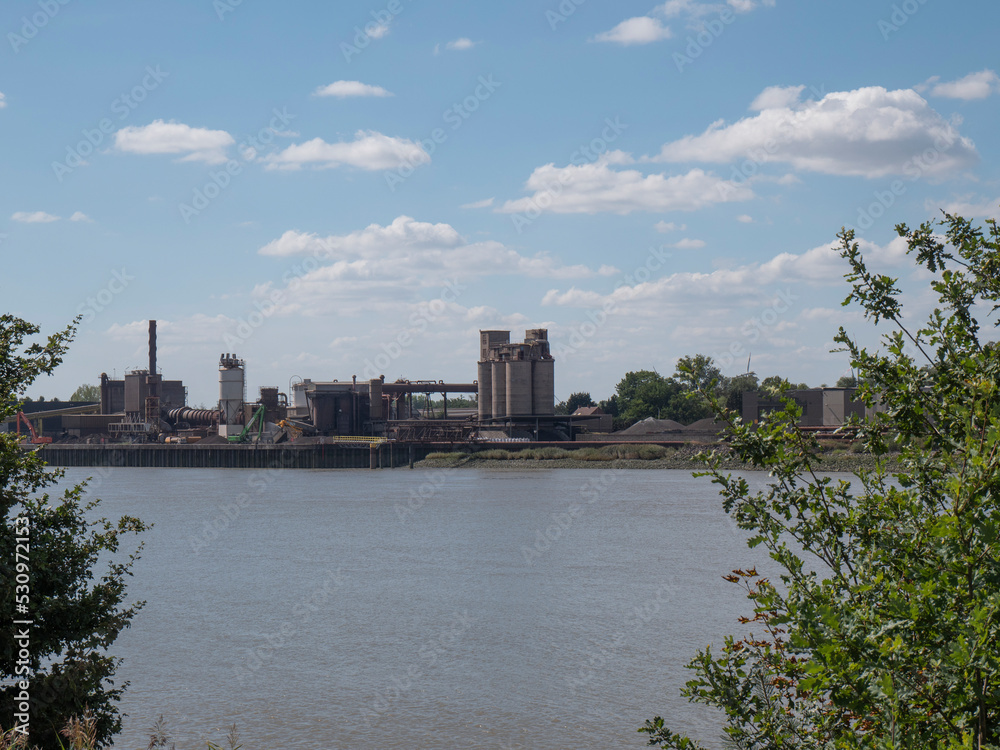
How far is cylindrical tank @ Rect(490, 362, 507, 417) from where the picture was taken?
100 metres

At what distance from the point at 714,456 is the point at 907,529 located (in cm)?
110

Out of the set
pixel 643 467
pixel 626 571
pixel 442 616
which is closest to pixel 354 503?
pixel 626 571

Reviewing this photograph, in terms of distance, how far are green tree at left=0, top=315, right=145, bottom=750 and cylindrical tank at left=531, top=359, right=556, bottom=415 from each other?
8903 centimetres

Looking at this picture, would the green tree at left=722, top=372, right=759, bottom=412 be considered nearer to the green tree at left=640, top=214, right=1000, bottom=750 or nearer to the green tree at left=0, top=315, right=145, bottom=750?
the green tree at left=0, top=315, right=145, bottom=750

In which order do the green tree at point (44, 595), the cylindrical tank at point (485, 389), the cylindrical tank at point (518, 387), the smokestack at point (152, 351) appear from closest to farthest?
the green tree at point (44, 595) → the cylindrical tank at point (518, 387) → the cylindrical tank at point (485, 389) → the smokestack at point (152, 351)

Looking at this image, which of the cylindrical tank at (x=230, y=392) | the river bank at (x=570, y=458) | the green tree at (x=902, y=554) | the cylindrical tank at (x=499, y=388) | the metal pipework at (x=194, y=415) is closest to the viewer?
the green tree at (x=902, y=554)

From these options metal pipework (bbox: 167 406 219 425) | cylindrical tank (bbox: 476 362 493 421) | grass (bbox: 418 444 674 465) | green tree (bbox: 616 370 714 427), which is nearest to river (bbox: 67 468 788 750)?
grass (bbox: 418 444 674 465)

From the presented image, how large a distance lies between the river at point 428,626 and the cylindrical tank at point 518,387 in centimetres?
5093

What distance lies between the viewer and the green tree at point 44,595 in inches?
376

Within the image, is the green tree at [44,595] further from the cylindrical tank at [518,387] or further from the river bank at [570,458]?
the cylindrical tank at [518,387]

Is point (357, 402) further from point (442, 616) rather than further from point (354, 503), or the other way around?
point (442, 616)

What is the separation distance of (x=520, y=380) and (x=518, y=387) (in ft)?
2.74

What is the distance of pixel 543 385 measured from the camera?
99.9m

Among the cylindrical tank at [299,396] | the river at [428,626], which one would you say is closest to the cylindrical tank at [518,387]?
the cylindrical tank at [299,396]
